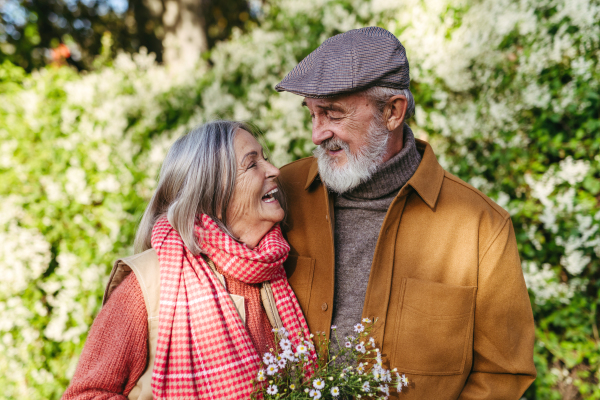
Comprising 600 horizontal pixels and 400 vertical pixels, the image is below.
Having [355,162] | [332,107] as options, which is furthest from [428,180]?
[332,107]

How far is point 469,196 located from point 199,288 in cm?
137

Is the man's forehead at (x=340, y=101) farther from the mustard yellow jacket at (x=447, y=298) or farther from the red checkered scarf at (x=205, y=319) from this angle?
the red checkered scarf at (x=205, y=319)

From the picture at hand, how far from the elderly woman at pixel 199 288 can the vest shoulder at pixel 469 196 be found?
2.84 ft

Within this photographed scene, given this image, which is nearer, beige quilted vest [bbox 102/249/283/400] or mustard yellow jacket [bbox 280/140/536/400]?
beige quilted vest [bbox 102/249/283/400]

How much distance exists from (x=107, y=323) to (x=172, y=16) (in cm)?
642

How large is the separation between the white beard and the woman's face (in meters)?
0.30

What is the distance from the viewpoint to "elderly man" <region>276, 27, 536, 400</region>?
1817 millimetres

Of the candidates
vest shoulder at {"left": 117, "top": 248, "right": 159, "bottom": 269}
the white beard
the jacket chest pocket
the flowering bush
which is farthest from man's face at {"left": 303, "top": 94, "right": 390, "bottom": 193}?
the flowering bush

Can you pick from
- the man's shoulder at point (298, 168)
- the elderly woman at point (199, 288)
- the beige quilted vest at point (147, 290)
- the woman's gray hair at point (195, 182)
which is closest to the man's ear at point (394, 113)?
the man's shoulder at point (298, 168)

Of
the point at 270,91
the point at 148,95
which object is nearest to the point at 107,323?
the point at 270,91

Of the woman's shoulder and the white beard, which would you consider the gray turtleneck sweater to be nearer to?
the white beard

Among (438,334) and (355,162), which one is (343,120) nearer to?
(355,162)

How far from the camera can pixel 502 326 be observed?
180 cm

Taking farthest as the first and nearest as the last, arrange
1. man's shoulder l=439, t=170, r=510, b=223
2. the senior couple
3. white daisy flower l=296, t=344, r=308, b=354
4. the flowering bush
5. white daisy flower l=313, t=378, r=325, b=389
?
1. the flowering bush
2. man's shoulder l=439, t=170, r=510, b=223
3. the senior couple
4. white daisy flower l=296, t=344, r=308, b=354
5. white daisy flower l=313, t=378, r=325, b=389
